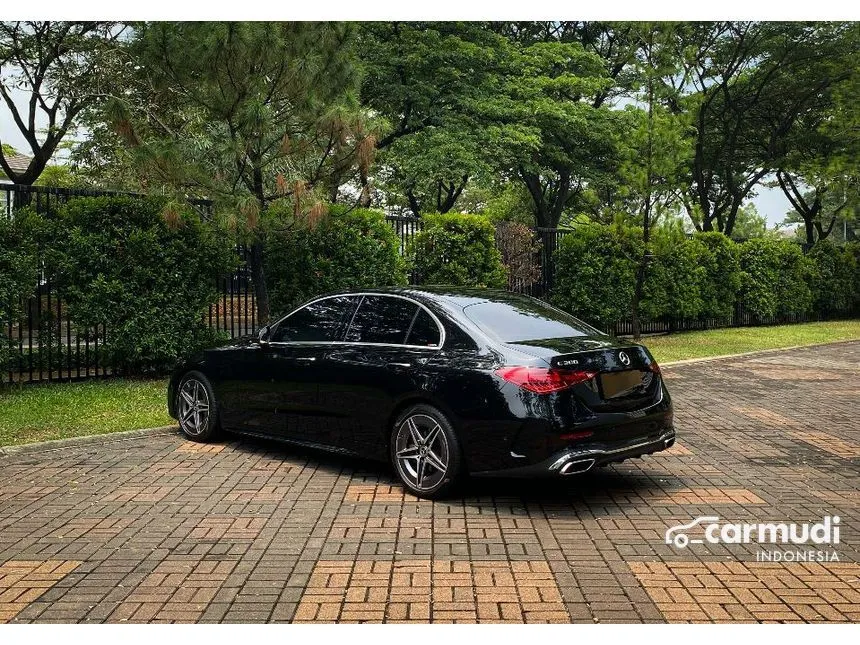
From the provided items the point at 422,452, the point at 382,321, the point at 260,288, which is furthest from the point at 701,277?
the point at 422,452

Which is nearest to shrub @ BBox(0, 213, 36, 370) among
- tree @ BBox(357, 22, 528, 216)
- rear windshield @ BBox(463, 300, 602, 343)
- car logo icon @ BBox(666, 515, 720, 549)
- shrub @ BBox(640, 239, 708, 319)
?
rear windshield @ BBox(463, 300, 602, 343)

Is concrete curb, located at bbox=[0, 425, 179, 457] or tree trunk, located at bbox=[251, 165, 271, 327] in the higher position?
tree trunk, located at bbox=[251, 165, 271, 327]

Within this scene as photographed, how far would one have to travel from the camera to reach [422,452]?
6.04 metres

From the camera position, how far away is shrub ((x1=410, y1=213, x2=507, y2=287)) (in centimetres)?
1614

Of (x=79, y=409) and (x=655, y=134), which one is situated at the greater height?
(x=655, y=134)

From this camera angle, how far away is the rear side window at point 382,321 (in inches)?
257

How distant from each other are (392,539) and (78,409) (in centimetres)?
613

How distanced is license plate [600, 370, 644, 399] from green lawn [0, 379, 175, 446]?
5.22 m

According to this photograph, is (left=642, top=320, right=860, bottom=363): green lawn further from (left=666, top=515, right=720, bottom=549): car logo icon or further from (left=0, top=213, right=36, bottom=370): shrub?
(left=0, top=213, right=36, bottom=370): shrub

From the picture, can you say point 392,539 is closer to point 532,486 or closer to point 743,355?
point 532,486

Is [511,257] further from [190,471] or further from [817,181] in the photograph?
[817,181]

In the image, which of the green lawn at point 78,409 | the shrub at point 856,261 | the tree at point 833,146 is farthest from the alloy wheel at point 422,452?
the shrub at point 856,261

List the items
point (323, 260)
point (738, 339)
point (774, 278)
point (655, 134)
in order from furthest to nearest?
point (774, 278) < point (738, 339) < point (655, 134) < point (323, 260)

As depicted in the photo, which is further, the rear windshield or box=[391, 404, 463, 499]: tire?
the rear windshield
